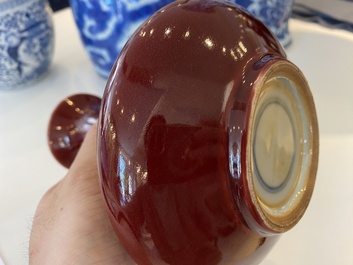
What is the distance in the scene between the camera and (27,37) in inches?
22.9

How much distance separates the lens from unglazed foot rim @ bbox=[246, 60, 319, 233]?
25 cm

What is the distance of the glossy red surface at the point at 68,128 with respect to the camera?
1.48ft

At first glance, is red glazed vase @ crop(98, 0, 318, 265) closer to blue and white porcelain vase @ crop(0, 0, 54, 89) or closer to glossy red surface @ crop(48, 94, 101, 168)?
glossy red surface @ crop(48, 94, 101, 168)

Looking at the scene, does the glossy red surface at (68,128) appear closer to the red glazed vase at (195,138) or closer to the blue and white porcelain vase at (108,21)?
the blue and white porcelain vase at (108,21)

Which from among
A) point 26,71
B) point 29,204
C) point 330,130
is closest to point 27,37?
point 26,71

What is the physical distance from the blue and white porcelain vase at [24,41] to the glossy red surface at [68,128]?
16 centimetres

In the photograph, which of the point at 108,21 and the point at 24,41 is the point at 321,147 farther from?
the point at 24,41

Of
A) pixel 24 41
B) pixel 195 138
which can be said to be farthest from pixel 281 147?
pixel 24 41

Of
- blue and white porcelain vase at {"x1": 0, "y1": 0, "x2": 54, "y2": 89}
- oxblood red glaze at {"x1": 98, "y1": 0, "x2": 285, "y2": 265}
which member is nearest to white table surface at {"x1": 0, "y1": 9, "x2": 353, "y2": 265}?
blue and white porcelain vase at {"x1": 0, "y1": 0, "x2": 54, "y2": 89}

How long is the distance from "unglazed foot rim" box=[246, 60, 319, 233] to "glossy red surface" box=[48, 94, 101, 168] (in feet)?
0.68

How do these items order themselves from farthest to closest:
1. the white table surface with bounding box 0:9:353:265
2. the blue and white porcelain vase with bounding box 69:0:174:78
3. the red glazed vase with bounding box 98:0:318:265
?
the blue and white porcelain vase with bounding box 69:0:174:78
the white table surface with bounding box 0:9:353:265
the red glazed vase with bounding box 98:0:318:265

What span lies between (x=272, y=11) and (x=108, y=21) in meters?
0.17

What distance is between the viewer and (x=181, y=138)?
0.24m

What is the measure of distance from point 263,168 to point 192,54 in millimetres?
68
